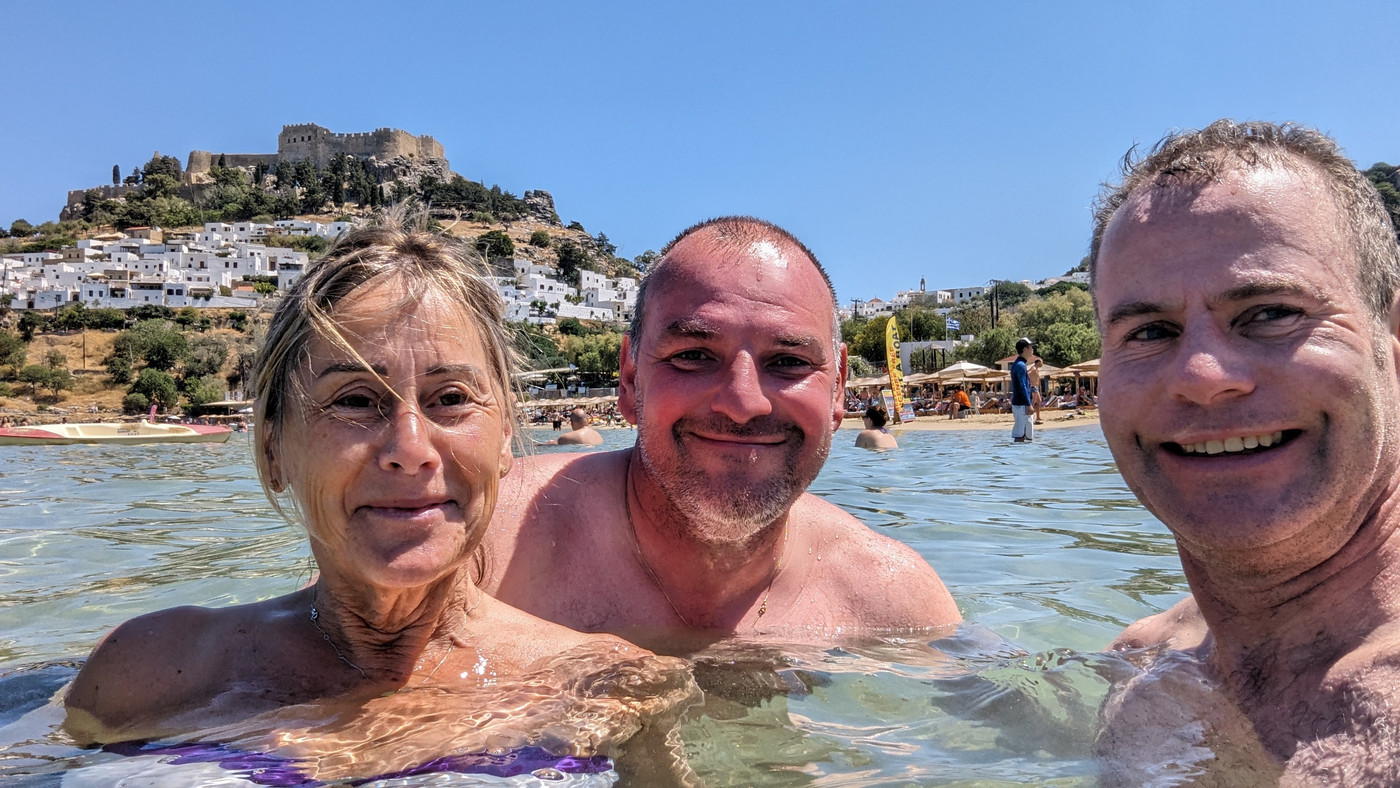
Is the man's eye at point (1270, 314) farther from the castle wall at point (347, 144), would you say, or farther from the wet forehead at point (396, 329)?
the castle wall at point (347, 144)

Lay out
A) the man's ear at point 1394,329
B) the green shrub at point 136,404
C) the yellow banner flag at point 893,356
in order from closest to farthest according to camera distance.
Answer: the man's ear at point 1394,329
the yellow banner flag at point 893,356
the green shrub at point 136,404

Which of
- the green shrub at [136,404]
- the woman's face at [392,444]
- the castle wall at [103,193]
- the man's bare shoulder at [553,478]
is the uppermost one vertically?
the castle wall at [103,193]

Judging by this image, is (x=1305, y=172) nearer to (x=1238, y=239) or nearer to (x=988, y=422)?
(x=1238, y=239)

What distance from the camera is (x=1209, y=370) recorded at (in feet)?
5.97

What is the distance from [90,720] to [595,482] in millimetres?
1825

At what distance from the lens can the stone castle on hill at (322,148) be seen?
127438 mm

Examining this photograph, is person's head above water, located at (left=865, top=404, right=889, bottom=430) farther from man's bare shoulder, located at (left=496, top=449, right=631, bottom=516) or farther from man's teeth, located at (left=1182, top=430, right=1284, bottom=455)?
man's teeth, located at (left=1182, top=430, right=1284, bottom=455)

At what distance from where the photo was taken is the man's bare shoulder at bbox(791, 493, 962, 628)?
3.59 metres

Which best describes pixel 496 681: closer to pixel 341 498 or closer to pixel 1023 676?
pixel 341 498

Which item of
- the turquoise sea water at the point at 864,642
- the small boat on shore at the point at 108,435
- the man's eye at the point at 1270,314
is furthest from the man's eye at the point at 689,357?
the small boat on shore at the point at 108,435

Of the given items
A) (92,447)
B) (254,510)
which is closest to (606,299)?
(92,447)

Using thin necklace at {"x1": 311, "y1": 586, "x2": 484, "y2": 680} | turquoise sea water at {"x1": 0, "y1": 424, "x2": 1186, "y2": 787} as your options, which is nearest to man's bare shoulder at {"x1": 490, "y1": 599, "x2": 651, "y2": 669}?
thin necklace at {"x1": 311, "y1": 586, "x2": 484, "y2": 680}

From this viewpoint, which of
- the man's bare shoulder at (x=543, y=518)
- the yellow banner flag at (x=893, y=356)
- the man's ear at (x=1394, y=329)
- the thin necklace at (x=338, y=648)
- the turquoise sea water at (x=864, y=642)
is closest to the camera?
the man's ear at (x=1394, y=329)

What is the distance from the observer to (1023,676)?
296 centimetres
